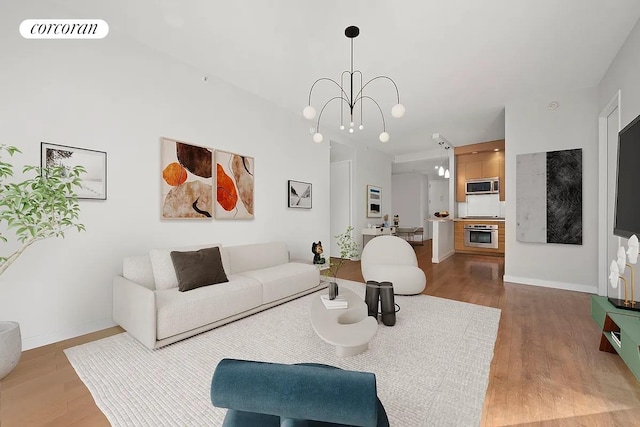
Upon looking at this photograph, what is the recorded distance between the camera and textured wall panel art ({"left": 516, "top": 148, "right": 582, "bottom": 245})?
389cm

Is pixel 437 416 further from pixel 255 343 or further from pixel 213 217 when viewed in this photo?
pixel 213 217

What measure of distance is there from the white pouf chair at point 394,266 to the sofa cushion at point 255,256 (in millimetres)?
1241

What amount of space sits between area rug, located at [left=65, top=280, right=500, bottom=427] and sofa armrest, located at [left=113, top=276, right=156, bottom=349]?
0.11 metres

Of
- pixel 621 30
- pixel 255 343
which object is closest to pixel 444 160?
pixel 621 30

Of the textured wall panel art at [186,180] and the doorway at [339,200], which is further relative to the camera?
the doorway at [339,200]

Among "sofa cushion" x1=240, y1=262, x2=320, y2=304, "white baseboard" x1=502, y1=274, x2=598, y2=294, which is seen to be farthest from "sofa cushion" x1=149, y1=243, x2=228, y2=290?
"white baseboard" x1=502, y1=274, x2=598, y2=294

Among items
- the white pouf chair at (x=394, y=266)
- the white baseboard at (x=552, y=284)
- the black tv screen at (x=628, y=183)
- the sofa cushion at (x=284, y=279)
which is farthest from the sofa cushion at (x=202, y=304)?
the white baseboard at (x=552, y=284)

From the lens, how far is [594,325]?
104 inches

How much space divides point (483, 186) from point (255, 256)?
622cm

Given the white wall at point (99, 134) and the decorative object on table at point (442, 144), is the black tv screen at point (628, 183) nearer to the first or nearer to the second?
the decorative object on table at point (442, 144)

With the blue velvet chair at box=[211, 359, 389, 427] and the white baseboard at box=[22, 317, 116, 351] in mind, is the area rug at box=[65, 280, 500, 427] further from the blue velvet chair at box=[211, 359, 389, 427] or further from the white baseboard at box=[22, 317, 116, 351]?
the blue velvet chair at box=[211, 359, 389, 427]

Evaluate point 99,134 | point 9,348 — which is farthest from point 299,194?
point 9,348

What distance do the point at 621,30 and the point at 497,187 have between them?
15.3 ft

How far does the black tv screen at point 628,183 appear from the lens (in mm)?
1891
